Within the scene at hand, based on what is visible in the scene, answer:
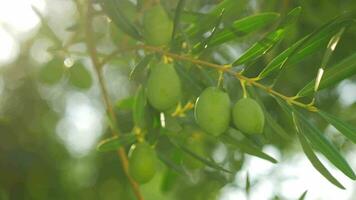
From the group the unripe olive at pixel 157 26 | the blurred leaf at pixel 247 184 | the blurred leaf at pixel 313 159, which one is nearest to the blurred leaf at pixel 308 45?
the blurred leaf at pixel 313 159

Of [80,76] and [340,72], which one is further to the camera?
[80,76]

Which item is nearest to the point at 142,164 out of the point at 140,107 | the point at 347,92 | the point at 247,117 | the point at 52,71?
the point at 140,107

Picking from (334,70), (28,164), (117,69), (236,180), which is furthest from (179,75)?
(117,69)

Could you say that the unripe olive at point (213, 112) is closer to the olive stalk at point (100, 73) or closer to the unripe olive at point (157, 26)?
the unripe olive at point (157, 26)

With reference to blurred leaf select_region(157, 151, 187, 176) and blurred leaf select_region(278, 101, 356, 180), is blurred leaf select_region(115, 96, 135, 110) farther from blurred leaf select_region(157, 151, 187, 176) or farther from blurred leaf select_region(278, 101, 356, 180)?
blurred leaf select_region(278, 101, 356, 180)

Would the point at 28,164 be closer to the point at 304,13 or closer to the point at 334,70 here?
the point at 304,13

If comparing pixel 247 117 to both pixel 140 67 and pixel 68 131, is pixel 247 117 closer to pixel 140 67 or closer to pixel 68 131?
pixel 140 67
